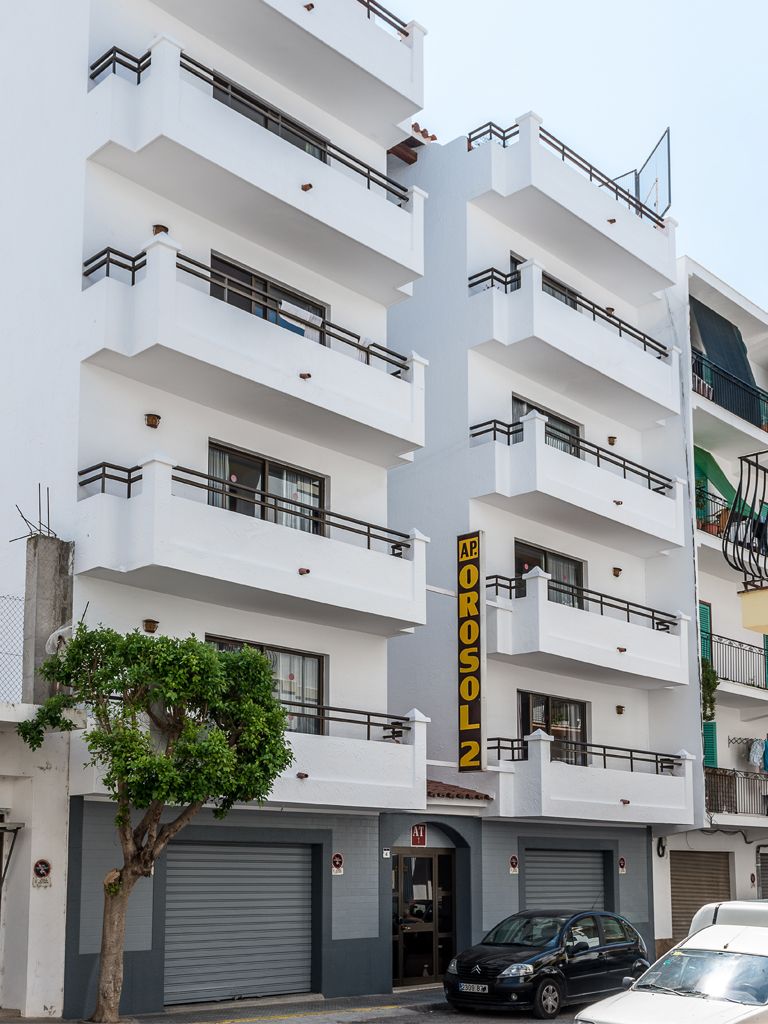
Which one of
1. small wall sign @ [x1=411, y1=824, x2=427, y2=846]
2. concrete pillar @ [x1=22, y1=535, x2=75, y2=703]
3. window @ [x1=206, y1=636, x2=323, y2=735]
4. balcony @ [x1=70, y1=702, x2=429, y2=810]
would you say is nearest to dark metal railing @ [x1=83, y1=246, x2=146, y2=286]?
concrete pillar @ [x1=22, y1=535, x2=75, y2=703]

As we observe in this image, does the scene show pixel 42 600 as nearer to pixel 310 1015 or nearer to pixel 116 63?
pixel 310 1015

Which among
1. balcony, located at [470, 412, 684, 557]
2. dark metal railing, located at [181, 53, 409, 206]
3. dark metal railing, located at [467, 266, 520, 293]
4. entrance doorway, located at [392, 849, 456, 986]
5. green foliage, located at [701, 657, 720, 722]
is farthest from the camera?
green foliage, located at [701, 657, 720, 722]

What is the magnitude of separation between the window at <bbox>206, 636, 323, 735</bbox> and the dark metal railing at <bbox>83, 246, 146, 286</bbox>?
233 inches

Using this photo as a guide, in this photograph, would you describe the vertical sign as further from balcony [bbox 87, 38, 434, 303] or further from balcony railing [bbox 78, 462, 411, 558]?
balcony [bbox 87, 38, 434, 303]

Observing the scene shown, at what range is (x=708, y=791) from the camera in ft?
92.7

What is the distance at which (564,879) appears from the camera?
26250mm

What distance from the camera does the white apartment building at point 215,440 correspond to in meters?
17.7

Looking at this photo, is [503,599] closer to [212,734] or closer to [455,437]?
[455,437]

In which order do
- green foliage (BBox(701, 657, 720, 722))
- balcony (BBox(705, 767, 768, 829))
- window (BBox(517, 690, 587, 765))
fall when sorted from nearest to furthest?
1. window (BBox(517, 690, 587, 765))
2. balcony (BBox(705, 767, 768, 829))
3. green foliage (BBox(701, 657, 720, 722))

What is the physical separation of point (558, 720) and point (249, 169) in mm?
13092

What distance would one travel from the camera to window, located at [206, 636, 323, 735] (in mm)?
20688

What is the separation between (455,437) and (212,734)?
11.7m

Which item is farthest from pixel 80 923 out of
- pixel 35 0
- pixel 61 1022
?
pixel 35 0

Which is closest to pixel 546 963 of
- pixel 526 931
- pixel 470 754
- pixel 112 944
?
pixel 526 931
